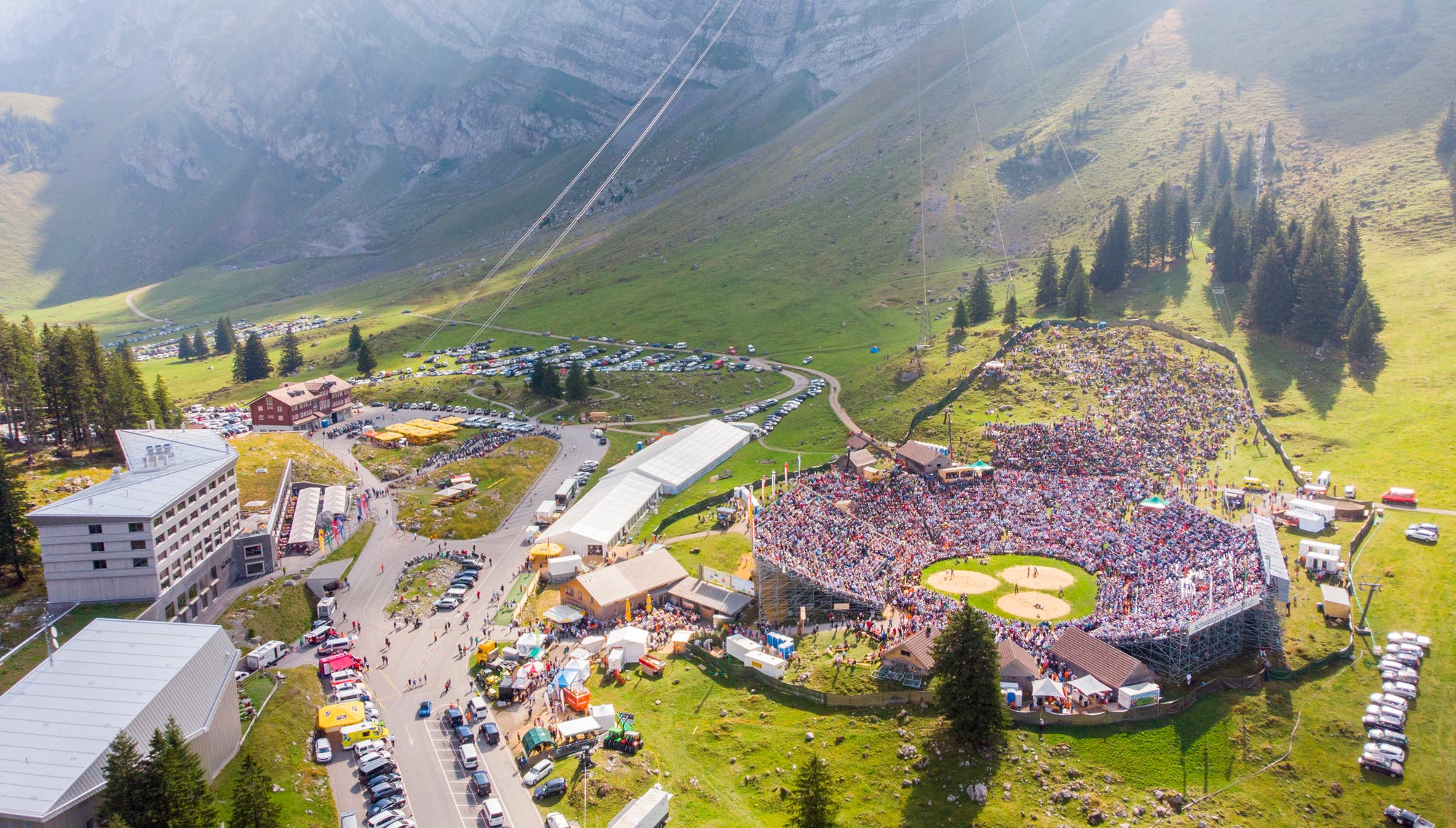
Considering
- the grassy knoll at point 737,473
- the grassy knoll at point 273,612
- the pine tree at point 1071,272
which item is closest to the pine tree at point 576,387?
the grassy knoll at point 737,473

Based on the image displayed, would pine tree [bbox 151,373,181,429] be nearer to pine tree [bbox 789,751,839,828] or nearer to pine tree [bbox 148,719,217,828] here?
pine tree [bbox 148,719,217,828]

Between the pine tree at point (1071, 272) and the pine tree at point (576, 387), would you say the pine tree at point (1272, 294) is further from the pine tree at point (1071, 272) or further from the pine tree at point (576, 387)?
the pine tree at point (576, 387)

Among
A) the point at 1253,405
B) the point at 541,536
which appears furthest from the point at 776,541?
the point at 1253,405

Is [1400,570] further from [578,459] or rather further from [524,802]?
[578,459]

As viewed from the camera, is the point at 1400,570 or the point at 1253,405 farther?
the point at 1253,405

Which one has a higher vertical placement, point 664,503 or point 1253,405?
point 1253,405

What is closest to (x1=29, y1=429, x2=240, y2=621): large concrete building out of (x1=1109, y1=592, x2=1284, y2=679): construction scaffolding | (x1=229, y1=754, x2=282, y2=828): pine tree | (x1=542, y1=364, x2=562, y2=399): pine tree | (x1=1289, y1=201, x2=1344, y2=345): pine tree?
(x1=229, y1=754, x2=282, y2=828): pine tree
